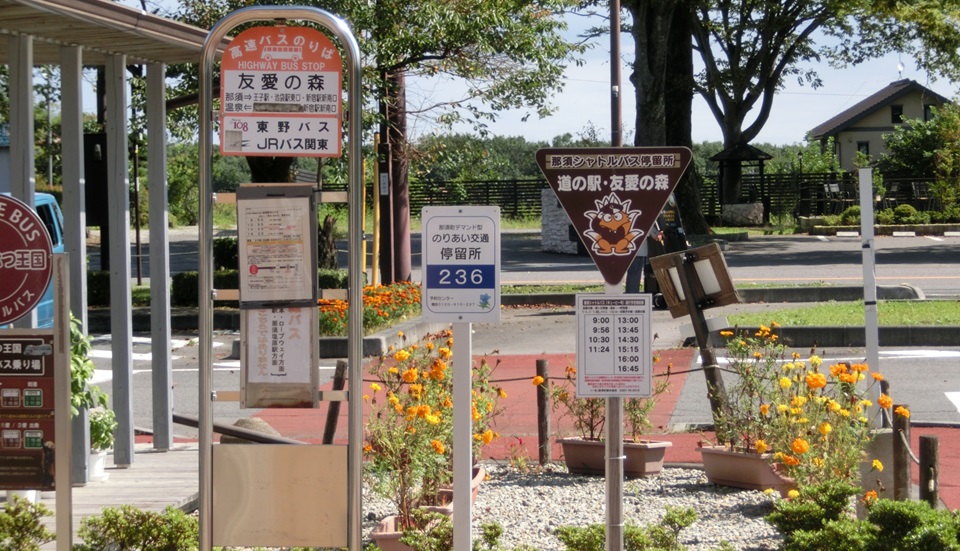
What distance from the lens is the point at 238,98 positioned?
15.1 feet

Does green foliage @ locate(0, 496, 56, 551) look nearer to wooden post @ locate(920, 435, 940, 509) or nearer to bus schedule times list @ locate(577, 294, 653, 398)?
bus schedule times list @ locate(577, 294, 653, 398)

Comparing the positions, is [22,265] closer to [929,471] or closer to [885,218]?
[929,471]

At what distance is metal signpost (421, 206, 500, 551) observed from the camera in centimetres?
474

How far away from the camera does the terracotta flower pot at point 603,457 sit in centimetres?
750

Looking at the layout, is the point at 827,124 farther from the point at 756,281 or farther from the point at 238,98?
the point at 238,98

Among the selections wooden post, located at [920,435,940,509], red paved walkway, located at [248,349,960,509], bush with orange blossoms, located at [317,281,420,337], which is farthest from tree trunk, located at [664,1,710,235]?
wooden post, located at [920,435,940,509]

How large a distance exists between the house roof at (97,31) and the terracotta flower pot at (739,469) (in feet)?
12.9

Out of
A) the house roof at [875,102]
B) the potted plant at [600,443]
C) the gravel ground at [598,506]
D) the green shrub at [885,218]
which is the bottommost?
the gravel ground at [598,506]

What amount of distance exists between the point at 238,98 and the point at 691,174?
30350 millimetres

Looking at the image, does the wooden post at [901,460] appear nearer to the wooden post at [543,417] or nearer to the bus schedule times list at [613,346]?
the bus schedule times list at [613,346]

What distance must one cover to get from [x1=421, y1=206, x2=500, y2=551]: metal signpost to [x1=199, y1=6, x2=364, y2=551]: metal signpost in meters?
0.31

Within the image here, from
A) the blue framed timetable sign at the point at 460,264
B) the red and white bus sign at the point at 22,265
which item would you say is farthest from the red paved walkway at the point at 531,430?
the red and white bus sign at the point at 22,265

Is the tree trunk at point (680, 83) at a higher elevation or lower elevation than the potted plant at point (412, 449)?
higher

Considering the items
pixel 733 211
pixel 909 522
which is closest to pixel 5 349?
pixel 909 522
